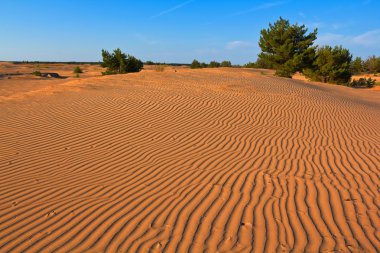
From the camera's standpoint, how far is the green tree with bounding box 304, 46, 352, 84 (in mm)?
26078

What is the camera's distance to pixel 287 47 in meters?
30.1

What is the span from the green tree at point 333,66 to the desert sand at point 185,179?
1726cm

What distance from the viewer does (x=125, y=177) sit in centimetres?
520

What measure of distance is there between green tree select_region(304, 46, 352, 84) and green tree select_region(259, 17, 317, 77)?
1.55 m

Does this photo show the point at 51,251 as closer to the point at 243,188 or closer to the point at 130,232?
the point at 130,232

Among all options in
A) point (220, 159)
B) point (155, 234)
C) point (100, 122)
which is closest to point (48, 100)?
point (100, 122)

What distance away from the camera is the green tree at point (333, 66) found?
26078 mm

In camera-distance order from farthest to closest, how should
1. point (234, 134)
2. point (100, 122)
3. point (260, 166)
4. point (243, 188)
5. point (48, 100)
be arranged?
point (48, 100)
point (100, 122)
point (234, 134)
point (260, 166)
point (243, 188)

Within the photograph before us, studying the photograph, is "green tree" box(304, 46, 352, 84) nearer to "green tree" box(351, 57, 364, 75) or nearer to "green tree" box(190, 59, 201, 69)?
"green tree" box(351, 57, 364, 75)

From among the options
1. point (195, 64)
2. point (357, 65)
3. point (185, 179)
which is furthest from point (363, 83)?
point (185, 179)

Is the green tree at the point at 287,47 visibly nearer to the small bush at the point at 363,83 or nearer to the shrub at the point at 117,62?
the small bush at the point at 363,83

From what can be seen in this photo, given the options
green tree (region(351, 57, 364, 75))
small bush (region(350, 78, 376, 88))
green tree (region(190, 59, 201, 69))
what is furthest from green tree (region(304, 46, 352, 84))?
green tree (region(190, 59, 201, 69))

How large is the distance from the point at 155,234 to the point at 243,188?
1771mm

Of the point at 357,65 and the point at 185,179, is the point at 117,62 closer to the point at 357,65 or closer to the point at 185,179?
the point at 185,179
